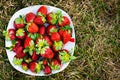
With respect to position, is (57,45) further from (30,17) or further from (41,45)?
(30,17)

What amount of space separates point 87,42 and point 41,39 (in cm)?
33

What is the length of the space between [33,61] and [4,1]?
394 mm

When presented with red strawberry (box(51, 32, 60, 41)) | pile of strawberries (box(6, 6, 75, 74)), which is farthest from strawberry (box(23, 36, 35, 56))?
red strawberry (box(51, 32, 60, 41))

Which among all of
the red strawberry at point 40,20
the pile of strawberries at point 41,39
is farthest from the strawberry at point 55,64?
the red strawberry at point 40,20

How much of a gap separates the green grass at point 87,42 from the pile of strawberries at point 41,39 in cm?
12

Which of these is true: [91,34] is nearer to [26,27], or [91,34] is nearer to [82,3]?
[82,3]

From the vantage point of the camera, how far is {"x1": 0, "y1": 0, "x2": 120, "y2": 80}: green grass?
5.71 ft

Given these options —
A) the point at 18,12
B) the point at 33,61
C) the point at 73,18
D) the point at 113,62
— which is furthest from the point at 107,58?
the point at 18,12

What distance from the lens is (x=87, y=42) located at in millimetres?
1765

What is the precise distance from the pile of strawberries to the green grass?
123 millimetres

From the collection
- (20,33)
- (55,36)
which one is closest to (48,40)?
(55,36)

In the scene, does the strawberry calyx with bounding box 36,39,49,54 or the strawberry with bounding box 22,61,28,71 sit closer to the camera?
the strawberry calyx with bounding box 36,39,49,54

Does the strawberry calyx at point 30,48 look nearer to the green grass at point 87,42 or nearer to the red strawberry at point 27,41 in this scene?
the red strawberry at point 27,41

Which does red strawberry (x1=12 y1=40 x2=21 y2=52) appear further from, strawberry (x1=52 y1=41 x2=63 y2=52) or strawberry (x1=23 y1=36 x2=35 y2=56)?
strawberry (x1=52 y1=41 x2=63 y2=52)
